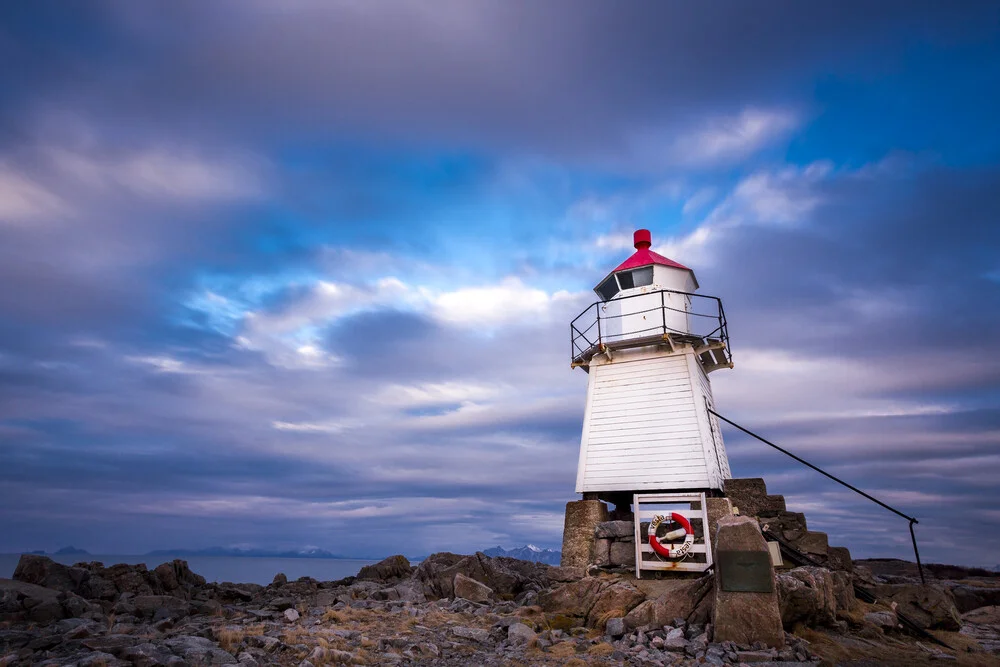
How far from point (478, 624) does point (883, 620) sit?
945 cm

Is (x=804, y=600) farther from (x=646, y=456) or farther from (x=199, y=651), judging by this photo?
(x=199, y=651)

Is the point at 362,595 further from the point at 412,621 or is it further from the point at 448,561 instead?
the point at 412,621

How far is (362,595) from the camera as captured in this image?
20.4 m

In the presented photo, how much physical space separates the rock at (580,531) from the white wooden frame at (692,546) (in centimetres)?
168

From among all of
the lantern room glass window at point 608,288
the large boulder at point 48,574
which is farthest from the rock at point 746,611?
the large boulder at point 48,574

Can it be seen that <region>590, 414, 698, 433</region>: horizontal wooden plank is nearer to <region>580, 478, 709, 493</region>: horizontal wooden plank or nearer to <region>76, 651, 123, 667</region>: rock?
<region>580, 478, 709, 493</region>: horizontal wooden plank

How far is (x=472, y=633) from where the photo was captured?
44.4 feet

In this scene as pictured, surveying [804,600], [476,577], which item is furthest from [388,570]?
[804,600]

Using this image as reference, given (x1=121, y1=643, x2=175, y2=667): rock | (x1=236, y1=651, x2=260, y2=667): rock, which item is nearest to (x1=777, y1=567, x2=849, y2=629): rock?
(x1=236, y1=651, x2=260, y2=667): rock

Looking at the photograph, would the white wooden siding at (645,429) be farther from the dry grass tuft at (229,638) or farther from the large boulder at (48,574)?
the large boulder at (48,574)

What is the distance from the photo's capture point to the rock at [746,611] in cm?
1084

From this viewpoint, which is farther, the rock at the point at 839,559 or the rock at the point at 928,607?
the rock at the point at 839,559

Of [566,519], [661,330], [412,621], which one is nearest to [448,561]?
[566,519]

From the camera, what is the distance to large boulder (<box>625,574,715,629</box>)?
12422 millimetres
